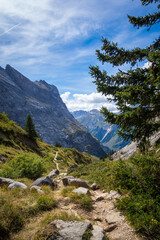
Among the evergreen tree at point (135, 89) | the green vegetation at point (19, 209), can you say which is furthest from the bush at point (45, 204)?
the evergreen tree at point (135, 89)

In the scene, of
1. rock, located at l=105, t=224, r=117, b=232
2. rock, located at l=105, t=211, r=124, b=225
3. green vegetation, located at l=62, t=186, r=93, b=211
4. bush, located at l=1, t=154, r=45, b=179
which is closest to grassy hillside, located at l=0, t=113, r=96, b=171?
bush, located at l=1, t=154, r=45, b=179

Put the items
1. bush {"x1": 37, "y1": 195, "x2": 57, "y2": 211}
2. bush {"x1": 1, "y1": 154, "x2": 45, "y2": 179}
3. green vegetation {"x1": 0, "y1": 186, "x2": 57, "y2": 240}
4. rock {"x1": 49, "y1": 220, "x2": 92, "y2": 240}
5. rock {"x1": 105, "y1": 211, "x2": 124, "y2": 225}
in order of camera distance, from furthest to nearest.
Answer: bush {"x1": 1, "y1": 154, "x2": 45, "y2": 179} → bush {"x1": 37, "y1": 195, "x2": 57, "y2": 211} → rock {"x1": 105, "y1": 211, "x2": 124, "y2": 225} → green vegetation {"x1": 0, "y1": 186, "x2": 57, "y2": 240} → rock {"x1": 49, "y1": 220, "x2": 92, "y2": 240}

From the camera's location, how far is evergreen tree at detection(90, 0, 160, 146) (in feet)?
18.9

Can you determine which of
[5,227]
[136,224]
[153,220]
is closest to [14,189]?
[5,227]

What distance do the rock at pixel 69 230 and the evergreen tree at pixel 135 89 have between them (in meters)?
4.80

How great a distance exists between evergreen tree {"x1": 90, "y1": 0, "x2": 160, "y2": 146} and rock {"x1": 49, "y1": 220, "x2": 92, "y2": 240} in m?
4.80

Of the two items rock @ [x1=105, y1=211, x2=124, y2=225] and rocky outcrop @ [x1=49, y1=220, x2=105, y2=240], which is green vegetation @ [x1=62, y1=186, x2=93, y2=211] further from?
rocky outcrop @ [x1=49, y1=220, x2=105, y2=240]

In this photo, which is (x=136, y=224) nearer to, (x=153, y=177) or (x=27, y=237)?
(x=153, y=177)

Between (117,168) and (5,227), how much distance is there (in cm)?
459

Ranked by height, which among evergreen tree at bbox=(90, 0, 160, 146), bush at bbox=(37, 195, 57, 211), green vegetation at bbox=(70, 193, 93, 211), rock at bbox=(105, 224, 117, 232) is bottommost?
green vegetation at bbox=(70, 193, 93, 211)

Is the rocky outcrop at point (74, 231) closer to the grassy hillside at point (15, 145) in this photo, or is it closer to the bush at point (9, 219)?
the bush at point (9, 219)

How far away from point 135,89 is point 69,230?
5.84m

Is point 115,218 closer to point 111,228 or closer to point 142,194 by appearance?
point 111,228

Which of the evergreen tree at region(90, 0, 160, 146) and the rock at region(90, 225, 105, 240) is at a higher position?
the evergreen tree at region(90, 0, 160, 146)
